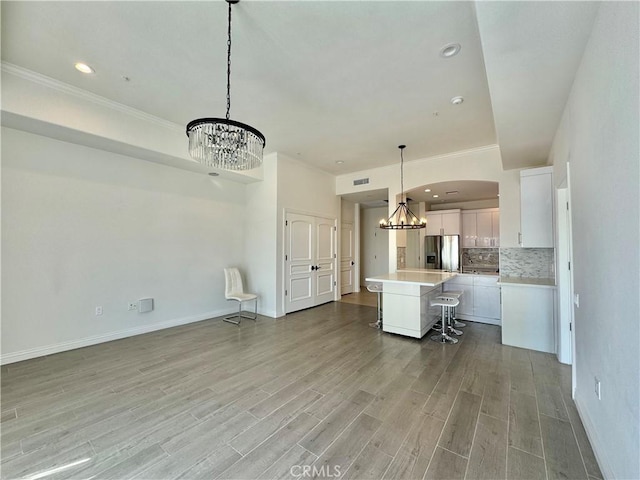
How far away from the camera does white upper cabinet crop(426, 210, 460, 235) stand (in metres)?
7.10

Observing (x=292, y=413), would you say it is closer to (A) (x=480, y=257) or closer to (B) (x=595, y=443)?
(B) (x=595, y=443)

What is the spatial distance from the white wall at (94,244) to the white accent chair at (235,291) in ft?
1.12

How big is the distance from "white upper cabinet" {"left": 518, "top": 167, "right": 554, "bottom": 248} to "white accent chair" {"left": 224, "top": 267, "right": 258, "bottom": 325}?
4526 millimetres

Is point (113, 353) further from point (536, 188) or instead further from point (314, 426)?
point (536, 188)

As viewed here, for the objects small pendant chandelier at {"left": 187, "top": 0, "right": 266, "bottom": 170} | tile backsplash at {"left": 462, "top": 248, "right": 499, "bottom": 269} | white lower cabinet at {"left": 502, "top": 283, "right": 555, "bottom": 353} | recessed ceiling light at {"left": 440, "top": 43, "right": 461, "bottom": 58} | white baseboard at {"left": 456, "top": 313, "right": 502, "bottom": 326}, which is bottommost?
white baseboard at {"left": 456, "top": 313, "right": 502, "bottom": 326}

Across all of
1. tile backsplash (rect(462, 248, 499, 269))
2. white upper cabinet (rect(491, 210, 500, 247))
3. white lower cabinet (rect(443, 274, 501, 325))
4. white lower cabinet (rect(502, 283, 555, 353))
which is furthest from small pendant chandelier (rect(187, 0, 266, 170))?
tile backsplash (rect(462, 248, 499, 269))

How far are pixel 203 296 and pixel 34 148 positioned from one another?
10.4ft

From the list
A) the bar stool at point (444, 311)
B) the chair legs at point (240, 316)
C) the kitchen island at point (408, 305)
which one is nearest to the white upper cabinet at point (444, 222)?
the kitchen island at point (408, 305)

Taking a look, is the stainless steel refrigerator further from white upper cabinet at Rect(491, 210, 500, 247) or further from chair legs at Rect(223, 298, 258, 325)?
chair legs at Rect(223, 298, 258, 325)

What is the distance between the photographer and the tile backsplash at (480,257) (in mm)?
7309

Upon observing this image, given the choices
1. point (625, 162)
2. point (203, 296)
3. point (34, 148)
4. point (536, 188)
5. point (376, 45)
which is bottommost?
point (203, 296)

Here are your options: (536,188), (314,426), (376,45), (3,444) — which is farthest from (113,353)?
(536,188)

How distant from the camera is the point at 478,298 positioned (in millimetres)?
5070

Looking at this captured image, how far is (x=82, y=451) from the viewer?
1.84 m
